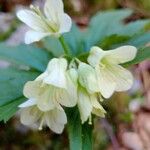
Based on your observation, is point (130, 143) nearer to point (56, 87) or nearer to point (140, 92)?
point (140, 92)

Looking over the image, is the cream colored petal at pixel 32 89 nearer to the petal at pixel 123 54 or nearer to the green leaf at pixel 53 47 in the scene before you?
the petal at pixel 123 54

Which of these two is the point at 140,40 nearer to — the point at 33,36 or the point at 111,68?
the point at 111,68

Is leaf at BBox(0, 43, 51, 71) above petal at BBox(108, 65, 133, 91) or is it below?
below

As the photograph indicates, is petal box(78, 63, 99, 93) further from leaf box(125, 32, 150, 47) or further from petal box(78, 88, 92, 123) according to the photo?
leaf box(125, 32, 150, 47)

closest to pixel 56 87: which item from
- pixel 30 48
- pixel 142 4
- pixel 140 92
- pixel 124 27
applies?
pixel 30 48

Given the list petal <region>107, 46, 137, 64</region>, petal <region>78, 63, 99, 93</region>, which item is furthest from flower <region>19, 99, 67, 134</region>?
petal <region>107, 46, 137, 64</region>

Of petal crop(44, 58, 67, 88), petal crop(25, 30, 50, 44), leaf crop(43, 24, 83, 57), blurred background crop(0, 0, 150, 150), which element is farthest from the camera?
blurred background crop(0, 0, 150, 150)
